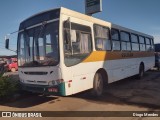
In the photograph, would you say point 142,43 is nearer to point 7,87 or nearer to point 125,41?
point 125,41

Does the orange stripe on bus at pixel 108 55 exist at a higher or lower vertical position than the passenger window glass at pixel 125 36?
lower

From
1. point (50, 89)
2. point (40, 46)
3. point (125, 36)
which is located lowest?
point (50, 89)

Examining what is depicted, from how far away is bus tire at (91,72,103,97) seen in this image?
9.62 metres

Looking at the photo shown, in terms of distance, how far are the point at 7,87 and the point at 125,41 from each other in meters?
6.71

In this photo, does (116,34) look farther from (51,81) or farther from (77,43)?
(51,81)

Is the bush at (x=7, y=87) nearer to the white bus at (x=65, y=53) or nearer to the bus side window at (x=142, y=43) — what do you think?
the white bus at (x=65, y=53)

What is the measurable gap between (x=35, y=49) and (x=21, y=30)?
139 cm

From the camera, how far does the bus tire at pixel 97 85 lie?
9.62m

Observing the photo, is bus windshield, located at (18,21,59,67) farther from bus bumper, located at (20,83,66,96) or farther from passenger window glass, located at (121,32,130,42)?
passenger window glass, located at (121,32,130,42)

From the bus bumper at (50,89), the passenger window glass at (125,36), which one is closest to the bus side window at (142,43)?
the passenger window glass at (125,36)

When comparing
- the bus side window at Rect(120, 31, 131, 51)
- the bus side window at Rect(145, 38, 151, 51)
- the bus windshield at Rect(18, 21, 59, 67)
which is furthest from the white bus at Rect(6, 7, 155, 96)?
the bus side window at Rect(145, 38, 151, 51)

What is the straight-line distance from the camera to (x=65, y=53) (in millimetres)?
7742

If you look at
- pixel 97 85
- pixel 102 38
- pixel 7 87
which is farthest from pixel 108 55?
pixel 7 87

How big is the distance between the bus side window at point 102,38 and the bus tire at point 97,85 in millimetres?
1177
